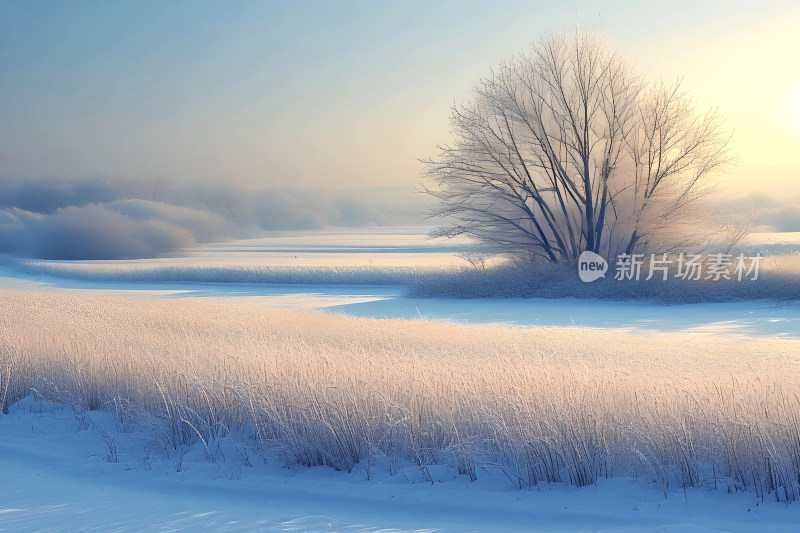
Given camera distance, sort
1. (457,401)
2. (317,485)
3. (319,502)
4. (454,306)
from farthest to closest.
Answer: (454,306) → (457,401) → (317,485) → (319,502)

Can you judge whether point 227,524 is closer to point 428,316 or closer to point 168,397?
point 168,397

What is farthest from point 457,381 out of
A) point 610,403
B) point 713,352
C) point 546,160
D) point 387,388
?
point 546,160

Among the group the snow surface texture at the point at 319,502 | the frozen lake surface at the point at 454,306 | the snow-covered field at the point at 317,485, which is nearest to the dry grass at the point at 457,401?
the snow-covered field at the point at 317,485

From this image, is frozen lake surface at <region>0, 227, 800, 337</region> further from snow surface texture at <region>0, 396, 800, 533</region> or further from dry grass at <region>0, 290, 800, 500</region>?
snow surface texture at <region>0, 396, 800, 533</region>

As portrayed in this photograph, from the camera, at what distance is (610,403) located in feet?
15.3

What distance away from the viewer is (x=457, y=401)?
15.6ft

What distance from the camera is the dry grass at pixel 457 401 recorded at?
3957 millimetres

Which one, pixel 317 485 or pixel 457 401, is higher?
pixel 457 401

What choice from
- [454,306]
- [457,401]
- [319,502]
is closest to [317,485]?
[319,502]

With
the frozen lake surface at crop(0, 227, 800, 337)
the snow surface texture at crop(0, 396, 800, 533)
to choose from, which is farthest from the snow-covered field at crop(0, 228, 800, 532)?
the frozen lake surface at crop(0, 227, 800, 337)

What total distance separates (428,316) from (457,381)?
8.36 m

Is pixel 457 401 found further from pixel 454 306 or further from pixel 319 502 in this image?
pixel 454 306

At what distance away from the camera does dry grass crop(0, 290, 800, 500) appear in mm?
3957

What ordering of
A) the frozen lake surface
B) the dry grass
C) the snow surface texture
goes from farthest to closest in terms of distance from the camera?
the frozen lake surface, the dry grass, the snow surface texture
